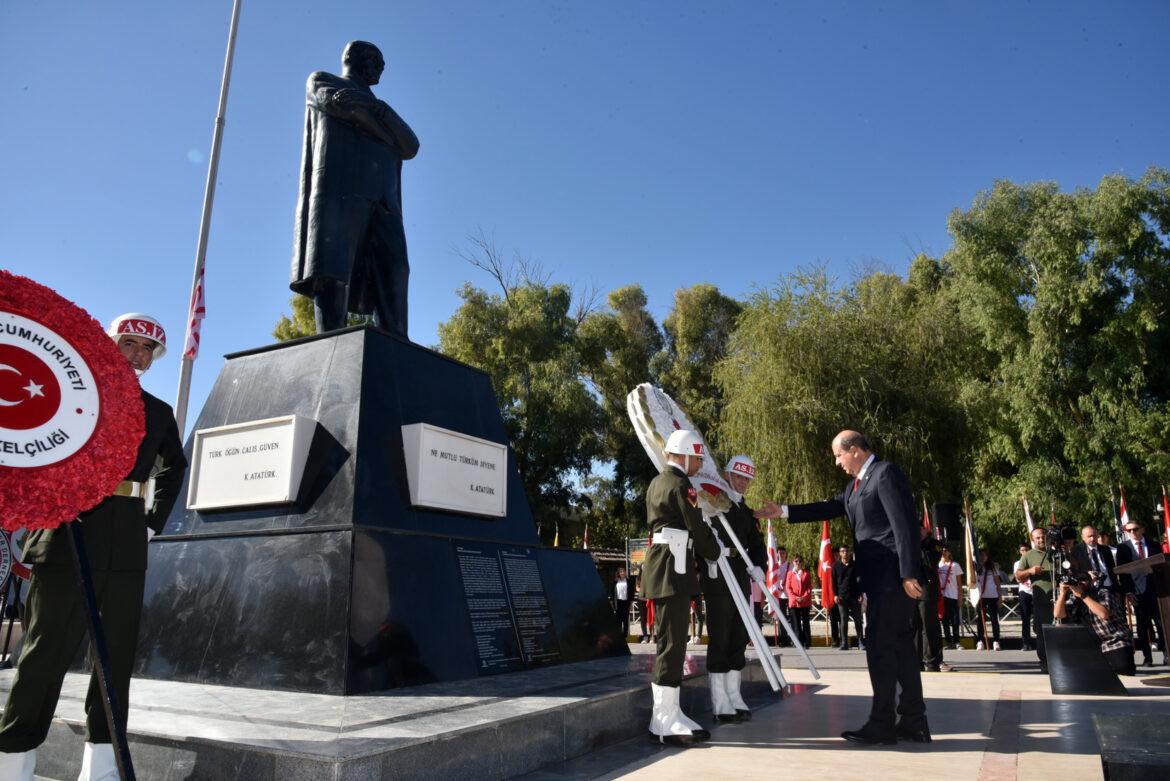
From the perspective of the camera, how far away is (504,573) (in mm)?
5480

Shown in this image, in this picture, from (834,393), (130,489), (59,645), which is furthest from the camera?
(834,393)

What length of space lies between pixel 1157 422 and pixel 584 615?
18219 millimetres

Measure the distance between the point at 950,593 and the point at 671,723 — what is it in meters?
10.5

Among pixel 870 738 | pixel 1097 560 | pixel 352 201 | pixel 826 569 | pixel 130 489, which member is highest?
pixel 352 201

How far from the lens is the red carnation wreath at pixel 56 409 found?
8.23 ft

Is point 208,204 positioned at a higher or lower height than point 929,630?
higher

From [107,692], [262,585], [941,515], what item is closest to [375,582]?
[262,585]

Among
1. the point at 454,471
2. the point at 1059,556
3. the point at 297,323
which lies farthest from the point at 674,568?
the point at 297,323

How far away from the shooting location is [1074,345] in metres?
20.4

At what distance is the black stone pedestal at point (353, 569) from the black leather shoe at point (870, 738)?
2.03 metres

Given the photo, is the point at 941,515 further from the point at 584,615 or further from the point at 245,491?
the point at 245,491

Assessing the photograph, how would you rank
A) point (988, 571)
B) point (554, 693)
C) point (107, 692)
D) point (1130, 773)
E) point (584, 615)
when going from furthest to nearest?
point (988, 571) → point (584, 615) → point (554, 693) → point (107, 692) → point (1130, 773)

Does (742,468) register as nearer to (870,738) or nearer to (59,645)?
(870,738)

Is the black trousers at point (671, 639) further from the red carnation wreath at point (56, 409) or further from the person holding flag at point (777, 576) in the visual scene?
the person holding flag at point (777, 576)
